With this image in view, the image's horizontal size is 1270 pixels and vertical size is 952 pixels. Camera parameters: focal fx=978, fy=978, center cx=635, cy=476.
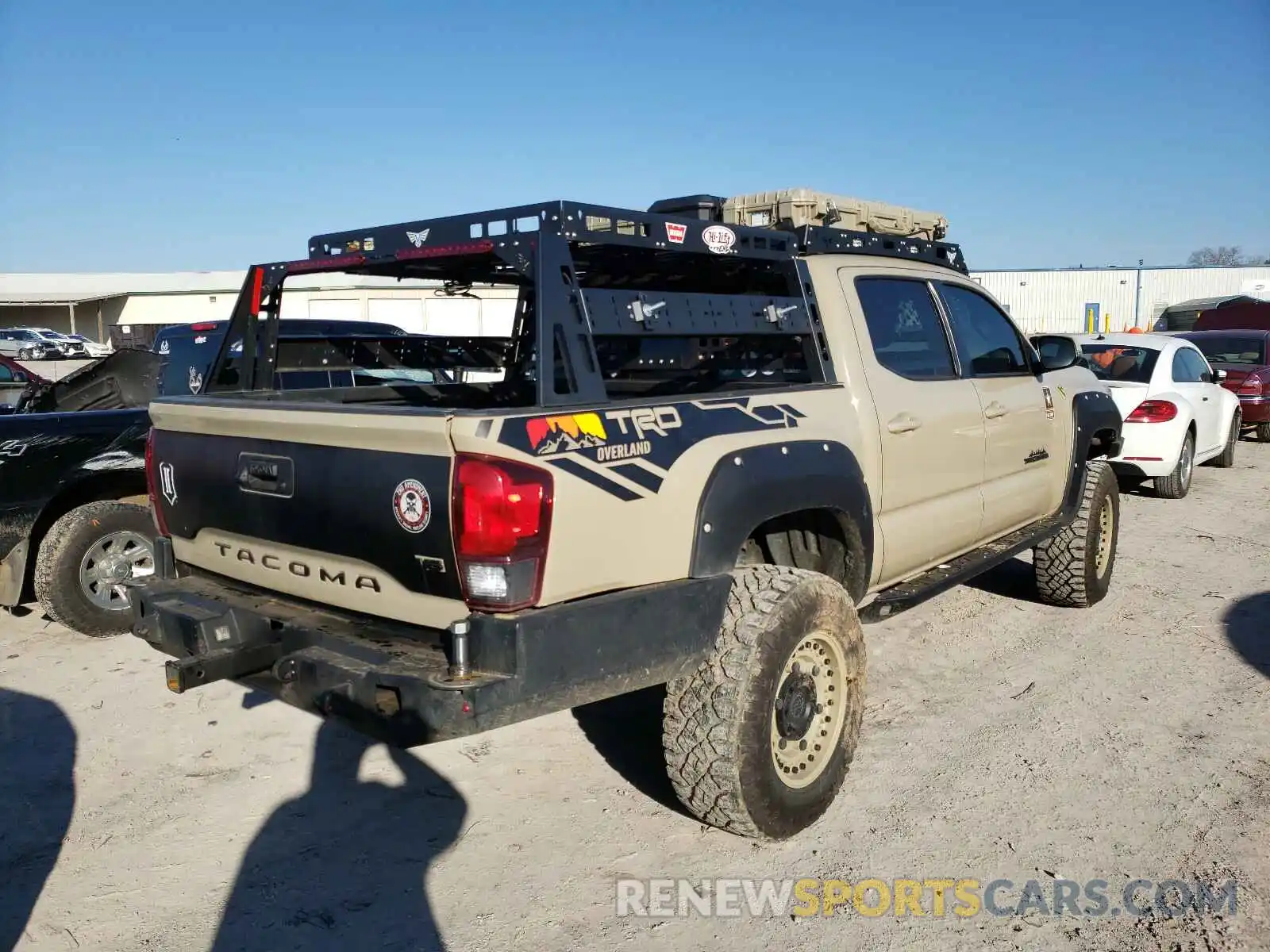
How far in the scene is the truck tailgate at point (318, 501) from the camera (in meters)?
2.85

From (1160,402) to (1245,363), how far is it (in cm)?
526

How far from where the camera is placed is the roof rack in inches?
125

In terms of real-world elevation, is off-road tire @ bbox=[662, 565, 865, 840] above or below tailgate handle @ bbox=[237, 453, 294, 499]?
below

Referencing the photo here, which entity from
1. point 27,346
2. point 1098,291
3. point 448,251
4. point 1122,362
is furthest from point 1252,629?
point 1098,291

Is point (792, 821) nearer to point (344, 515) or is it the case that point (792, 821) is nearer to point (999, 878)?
point (999, 878)

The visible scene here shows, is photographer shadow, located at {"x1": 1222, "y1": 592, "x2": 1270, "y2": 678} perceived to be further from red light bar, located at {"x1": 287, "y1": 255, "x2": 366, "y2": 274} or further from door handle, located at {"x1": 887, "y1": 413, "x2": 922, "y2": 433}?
red light bar, located at {"x1": 287, "y1": 255, "x2": 366, "y2": 274}

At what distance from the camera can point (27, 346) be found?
38938 mm

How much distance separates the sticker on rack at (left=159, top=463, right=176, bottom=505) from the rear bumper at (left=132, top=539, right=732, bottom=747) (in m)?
0.48

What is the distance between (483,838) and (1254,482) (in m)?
10.7

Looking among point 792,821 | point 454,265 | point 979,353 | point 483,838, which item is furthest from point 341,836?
point 979,353

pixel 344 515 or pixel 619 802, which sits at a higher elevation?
pixel 344 515

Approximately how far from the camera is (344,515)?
309cm

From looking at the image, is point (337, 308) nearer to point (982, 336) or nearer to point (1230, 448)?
point (1230, 448)

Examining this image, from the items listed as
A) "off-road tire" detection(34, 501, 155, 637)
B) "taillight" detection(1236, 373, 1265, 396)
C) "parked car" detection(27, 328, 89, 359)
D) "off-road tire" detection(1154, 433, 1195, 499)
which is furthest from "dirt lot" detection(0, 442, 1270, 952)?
"parked car" detection(27, 328, 89, 359)
